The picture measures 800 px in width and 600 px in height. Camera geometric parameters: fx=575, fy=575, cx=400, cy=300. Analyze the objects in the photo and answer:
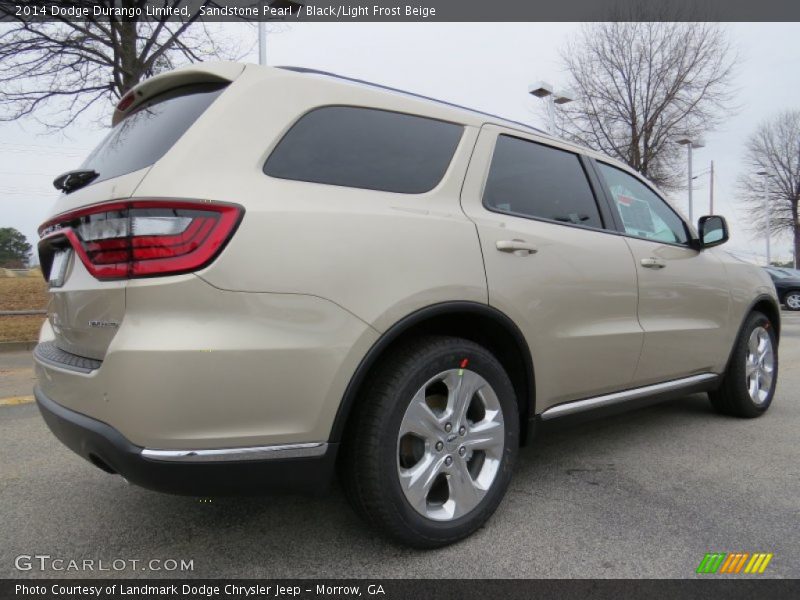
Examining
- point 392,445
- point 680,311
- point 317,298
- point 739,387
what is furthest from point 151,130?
point 739,387

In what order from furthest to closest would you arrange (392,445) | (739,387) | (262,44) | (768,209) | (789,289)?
(768,209), (789,289), (262,44), (739,387), (392,445)

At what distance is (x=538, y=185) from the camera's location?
107 inches

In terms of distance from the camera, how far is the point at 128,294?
→ 5.50ft

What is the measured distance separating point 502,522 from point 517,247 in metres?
1.13

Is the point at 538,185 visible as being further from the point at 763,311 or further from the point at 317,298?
the point at 763,311

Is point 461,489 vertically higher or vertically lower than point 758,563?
higher

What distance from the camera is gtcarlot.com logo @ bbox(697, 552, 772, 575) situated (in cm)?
200

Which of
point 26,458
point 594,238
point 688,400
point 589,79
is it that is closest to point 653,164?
point 589,79

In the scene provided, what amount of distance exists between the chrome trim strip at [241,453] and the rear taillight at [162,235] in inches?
20.4

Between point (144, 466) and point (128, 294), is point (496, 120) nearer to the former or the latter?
point (128, 294)

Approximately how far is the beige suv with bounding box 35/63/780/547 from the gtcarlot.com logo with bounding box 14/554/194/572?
491mm

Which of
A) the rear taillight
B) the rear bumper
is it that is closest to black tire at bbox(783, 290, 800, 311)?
the rear bumper

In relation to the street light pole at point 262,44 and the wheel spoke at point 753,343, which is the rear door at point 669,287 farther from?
the street light pole at point 262,44

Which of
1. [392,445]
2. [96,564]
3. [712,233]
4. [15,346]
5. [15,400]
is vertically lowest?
[15,346]
